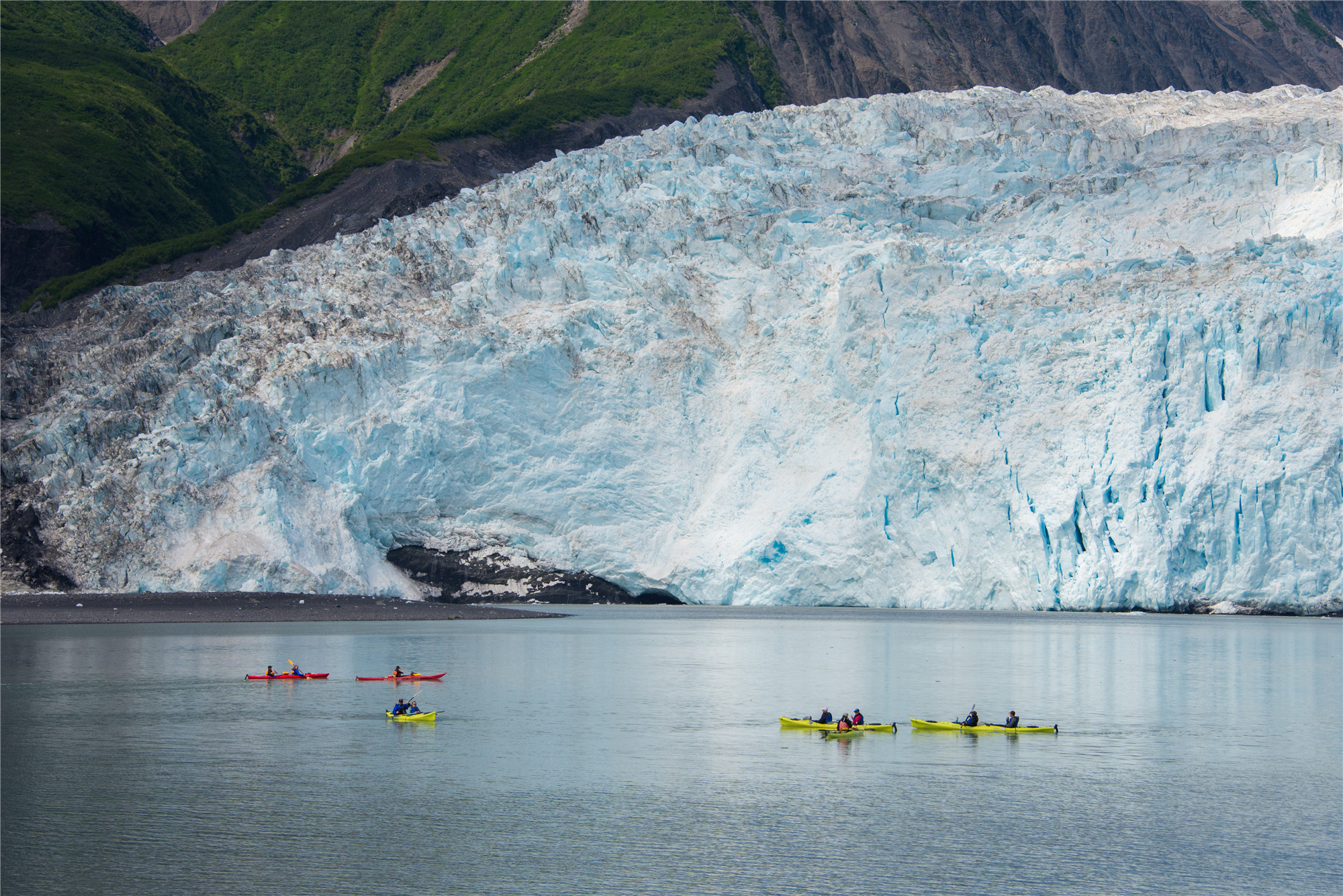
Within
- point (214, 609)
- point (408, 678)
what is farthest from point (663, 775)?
point (214, 609)

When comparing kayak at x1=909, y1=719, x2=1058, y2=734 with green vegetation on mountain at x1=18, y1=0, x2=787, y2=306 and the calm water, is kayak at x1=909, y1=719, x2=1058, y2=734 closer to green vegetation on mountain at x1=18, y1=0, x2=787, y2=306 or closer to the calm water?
the calm water

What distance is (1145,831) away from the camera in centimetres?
1312

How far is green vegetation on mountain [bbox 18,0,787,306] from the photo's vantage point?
6625cm

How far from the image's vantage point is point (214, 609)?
35.2 metres

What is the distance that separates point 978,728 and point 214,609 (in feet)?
77.0

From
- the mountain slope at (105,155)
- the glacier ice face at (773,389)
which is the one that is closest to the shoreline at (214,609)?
the glacier ice face at (773,389)

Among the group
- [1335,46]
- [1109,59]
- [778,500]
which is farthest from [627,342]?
[1335,46]

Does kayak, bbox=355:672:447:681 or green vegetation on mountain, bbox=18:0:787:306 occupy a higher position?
green vegetation on mountain, bbox=18:0:787:306

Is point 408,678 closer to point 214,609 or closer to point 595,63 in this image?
point 214,609

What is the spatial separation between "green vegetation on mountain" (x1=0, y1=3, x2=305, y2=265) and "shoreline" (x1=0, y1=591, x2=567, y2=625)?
110ft

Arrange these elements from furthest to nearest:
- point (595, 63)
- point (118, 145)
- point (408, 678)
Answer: point (595, 63) < point (118, 145) < point (408, 678)

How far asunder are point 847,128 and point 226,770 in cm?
4089

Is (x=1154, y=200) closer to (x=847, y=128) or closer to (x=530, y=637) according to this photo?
(x=847, y=128)

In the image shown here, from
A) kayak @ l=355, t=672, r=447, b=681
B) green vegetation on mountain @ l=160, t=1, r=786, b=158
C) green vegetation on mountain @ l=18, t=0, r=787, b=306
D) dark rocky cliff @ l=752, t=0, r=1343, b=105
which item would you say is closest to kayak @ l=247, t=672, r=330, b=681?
kayak @ l=355, t=672, r=447, b=681
